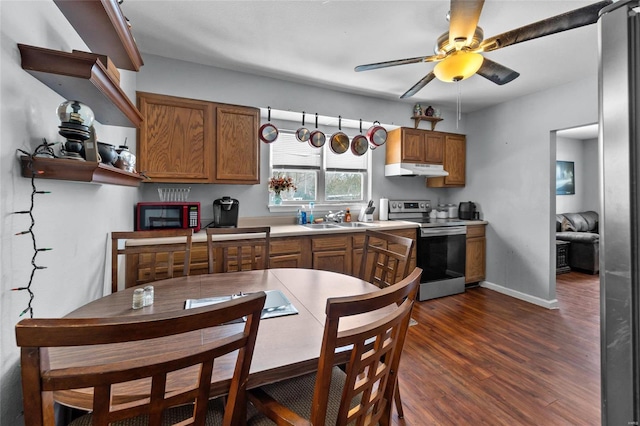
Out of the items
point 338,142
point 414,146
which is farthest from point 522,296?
point 338,142

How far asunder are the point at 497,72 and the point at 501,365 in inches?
87.8

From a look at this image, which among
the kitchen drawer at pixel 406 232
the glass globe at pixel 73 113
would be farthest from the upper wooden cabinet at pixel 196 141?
the kitchen drawer at pixel 406 232

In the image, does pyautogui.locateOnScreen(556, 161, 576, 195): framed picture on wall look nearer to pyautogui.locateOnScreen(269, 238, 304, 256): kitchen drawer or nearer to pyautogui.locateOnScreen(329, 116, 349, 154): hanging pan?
pyautogui.locateOnScreen(329, 116, 349, 154): hanging pan

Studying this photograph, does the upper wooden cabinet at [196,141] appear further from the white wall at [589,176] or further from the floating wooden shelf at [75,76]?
the white wall at [589,176]

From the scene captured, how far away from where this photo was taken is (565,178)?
5711 millimetres

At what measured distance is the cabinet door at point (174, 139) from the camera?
8.00 ft

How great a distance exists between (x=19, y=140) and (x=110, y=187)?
98 centimetres

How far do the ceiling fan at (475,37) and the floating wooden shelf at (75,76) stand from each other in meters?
1.59

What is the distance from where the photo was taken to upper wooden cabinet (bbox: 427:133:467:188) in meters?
4.11

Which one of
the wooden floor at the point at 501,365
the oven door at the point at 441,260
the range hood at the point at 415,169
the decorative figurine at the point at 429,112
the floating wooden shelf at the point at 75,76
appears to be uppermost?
the decorative figurine at the point at 429,112

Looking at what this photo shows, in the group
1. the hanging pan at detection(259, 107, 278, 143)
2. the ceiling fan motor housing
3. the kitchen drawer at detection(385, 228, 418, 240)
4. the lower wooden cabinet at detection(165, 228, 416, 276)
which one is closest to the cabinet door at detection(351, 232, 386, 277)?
the lower wooden cabinet at detection(165, 228, 416, 276)

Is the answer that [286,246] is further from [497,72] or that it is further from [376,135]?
[497,72]

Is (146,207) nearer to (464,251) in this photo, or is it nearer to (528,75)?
(464,251)

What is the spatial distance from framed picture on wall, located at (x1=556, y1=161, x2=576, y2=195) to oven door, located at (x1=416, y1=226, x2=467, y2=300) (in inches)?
141
